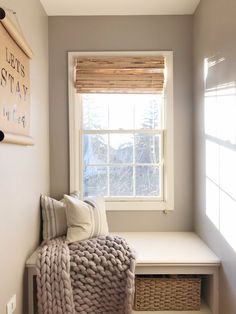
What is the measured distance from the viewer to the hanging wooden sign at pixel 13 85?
1.82 metres

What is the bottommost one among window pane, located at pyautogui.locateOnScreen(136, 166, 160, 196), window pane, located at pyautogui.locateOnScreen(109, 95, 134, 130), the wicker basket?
the wicker basket

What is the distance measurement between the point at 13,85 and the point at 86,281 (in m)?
1.34

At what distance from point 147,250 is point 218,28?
168cm

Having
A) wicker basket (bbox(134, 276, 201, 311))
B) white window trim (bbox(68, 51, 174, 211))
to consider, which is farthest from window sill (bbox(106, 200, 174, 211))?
wicker basket (bbox(134, 276, 201, 311))

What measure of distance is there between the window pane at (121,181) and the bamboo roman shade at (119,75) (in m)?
0.73

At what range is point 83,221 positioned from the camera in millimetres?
2652

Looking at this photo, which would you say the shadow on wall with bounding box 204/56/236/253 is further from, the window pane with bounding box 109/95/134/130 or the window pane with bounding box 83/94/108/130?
the window pane with bounding box 83/94/108/130

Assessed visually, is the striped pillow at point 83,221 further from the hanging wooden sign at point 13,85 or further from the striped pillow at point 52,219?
the hanging wooden sign at point 13,85

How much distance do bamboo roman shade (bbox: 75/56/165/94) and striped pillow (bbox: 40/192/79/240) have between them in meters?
1.04

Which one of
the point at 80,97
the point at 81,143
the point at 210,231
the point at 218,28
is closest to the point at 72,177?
the point at 81,143

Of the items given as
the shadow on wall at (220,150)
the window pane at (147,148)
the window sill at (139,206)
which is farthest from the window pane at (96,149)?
the shadow on wall at (220,150)

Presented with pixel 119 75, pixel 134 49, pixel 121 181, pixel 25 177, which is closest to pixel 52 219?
pixel 25 177

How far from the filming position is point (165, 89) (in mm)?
3158

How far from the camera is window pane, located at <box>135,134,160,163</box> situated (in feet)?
10.6
